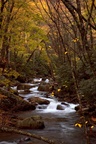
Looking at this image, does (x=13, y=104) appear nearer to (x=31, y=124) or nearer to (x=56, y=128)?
(x=31, y=124)

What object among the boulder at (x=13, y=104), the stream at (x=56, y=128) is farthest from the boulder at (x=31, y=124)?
the boulder at (x=13, y=104)

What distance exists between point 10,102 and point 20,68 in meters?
13.3

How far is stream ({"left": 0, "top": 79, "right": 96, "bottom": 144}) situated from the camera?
25.1 ft

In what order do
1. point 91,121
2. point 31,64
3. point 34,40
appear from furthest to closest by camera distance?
point 31,64 < point 34,40 < point 91,121

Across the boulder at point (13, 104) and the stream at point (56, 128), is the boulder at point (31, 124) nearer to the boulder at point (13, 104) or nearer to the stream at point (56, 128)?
the stream at point (56, 128)

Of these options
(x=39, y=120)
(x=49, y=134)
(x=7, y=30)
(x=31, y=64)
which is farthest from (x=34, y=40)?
(x=31, y=64)

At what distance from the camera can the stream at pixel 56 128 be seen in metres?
7.64

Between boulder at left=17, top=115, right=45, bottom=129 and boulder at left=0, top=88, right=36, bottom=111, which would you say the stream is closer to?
boulder at left=17, top=115, right=45, bottom=129

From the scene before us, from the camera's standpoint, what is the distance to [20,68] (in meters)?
25.5

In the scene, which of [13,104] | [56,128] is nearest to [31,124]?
[56,128]

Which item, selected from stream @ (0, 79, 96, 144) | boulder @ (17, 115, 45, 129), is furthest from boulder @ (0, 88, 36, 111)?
boulder @ (17, 115, 45, 129)

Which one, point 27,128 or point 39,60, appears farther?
point 39,60

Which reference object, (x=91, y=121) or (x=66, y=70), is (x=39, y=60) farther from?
(x=91, y=121)

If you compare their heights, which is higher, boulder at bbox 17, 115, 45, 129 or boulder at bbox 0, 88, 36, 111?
boulder at bbox 0, 88, 36, 111
